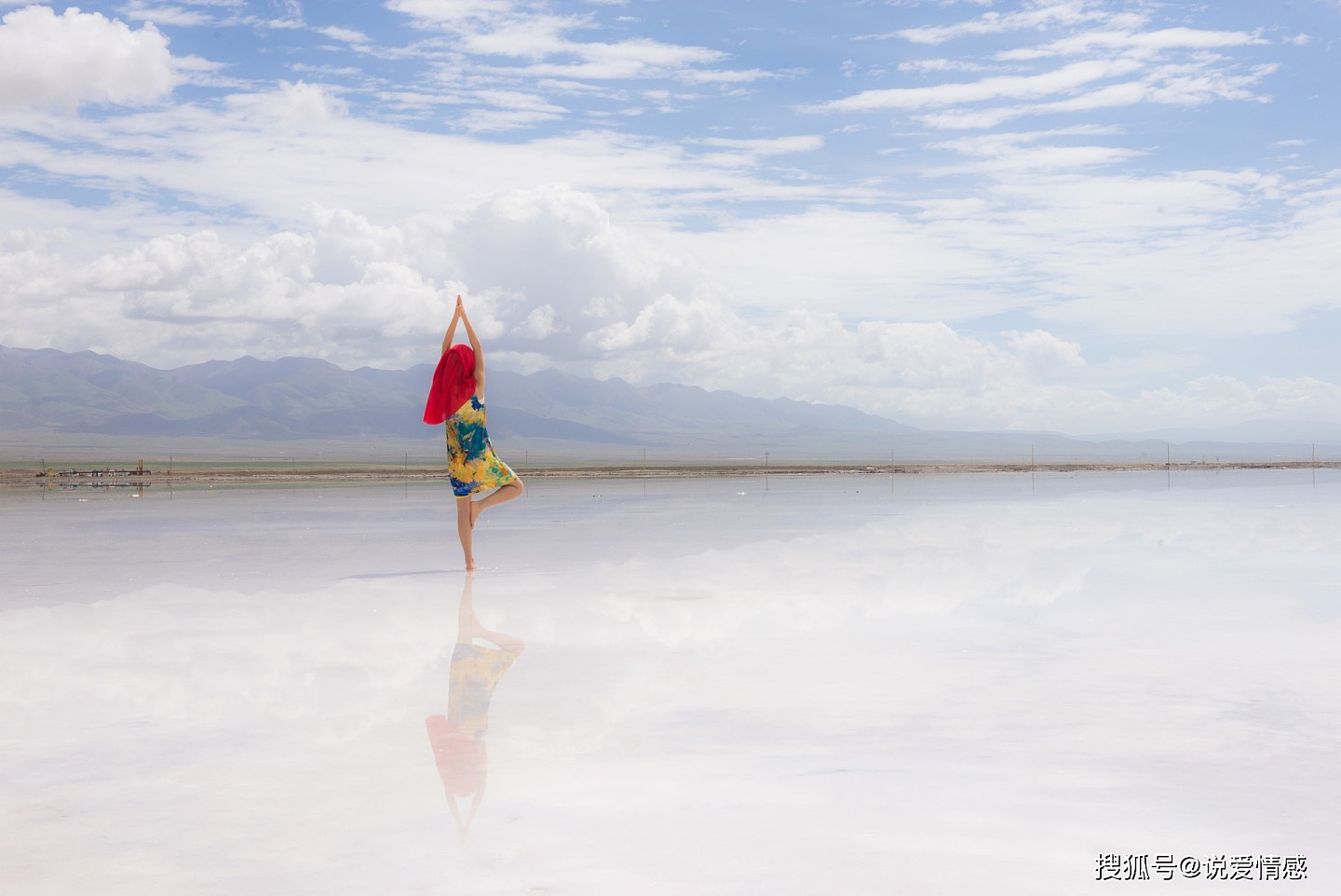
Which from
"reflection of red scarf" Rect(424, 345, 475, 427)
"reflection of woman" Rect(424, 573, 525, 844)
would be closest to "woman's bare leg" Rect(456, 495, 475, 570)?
"reflection of red scarf" Rect(424, 345, 475, 427)

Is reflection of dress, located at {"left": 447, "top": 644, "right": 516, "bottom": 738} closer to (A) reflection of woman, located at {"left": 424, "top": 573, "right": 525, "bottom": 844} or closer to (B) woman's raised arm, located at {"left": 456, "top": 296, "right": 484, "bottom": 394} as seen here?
(A) reflection of woman, located at {"left": 424, "top": 573, "right": 525, "bottom": 844}

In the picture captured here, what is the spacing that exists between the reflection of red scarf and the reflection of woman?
4.21m

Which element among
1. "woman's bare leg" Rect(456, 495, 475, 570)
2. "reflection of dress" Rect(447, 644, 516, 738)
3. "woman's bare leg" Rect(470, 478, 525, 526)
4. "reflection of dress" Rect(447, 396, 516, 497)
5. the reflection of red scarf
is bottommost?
"reflection of dress" Rect(447, 644, 516, 738)

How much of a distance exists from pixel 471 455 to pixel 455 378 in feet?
2.66

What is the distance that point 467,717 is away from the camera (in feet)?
18.8

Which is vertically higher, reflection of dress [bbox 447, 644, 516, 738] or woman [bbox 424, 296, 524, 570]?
woman [bbox 424, 296, 524, 570]

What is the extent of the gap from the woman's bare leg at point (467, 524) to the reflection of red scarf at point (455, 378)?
0.99m

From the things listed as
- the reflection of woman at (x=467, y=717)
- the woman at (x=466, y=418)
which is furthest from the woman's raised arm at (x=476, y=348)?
the reflection of woman at (x=467, y=717)

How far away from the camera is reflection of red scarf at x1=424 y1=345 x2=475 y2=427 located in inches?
491

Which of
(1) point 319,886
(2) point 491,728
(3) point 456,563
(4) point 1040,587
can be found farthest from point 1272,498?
(1) point 319,886

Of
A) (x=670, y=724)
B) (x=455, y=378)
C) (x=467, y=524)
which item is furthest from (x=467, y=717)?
(x=455, y=378)

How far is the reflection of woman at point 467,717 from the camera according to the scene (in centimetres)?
458

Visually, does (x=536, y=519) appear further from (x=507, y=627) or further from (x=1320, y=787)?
(x=1320, y=787)

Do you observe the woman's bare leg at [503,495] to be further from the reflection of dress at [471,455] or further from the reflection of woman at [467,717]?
the reflection of woman at [467,717]
